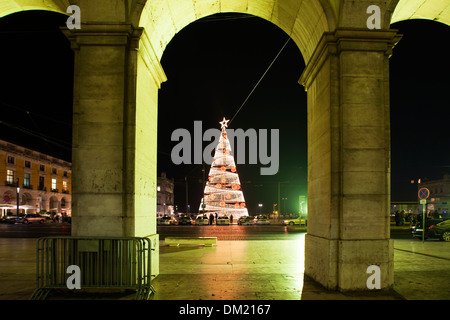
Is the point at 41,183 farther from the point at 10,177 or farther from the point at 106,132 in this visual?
the point at 106,132

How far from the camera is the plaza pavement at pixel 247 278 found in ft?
22.9

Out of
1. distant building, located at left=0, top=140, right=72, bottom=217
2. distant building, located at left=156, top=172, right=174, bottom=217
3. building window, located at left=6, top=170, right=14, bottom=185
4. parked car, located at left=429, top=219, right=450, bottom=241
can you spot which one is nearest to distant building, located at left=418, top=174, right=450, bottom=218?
distant building, located at left=156, top=172, right=174, bottom=217

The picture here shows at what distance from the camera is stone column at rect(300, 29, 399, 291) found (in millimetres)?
7328

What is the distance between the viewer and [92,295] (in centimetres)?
706

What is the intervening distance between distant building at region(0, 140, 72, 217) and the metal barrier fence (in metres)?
49.3

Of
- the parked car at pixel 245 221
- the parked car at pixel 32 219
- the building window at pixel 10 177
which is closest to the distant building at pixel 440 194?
the parked car at pixel 245 221

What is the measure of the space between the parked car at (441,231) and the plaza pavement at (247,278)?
22.5 feet

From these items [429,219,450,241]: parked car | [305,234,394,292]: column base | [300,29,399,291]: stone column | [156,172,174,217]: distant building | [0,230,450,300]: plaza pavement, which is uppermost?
[300,29,399,291]: stone column

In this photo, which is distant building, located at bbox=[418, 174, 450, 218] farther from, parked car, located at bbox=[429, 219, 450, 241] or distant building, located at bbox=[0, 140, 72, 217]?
distant building, located at bbox=[0, 140, 72, 217]

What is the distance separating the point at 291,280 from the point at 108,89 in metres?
6.05

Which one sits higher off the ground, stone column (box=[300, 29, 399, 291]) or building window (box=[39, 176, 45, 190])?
stone column (box=[300, 29, 399, 291])
